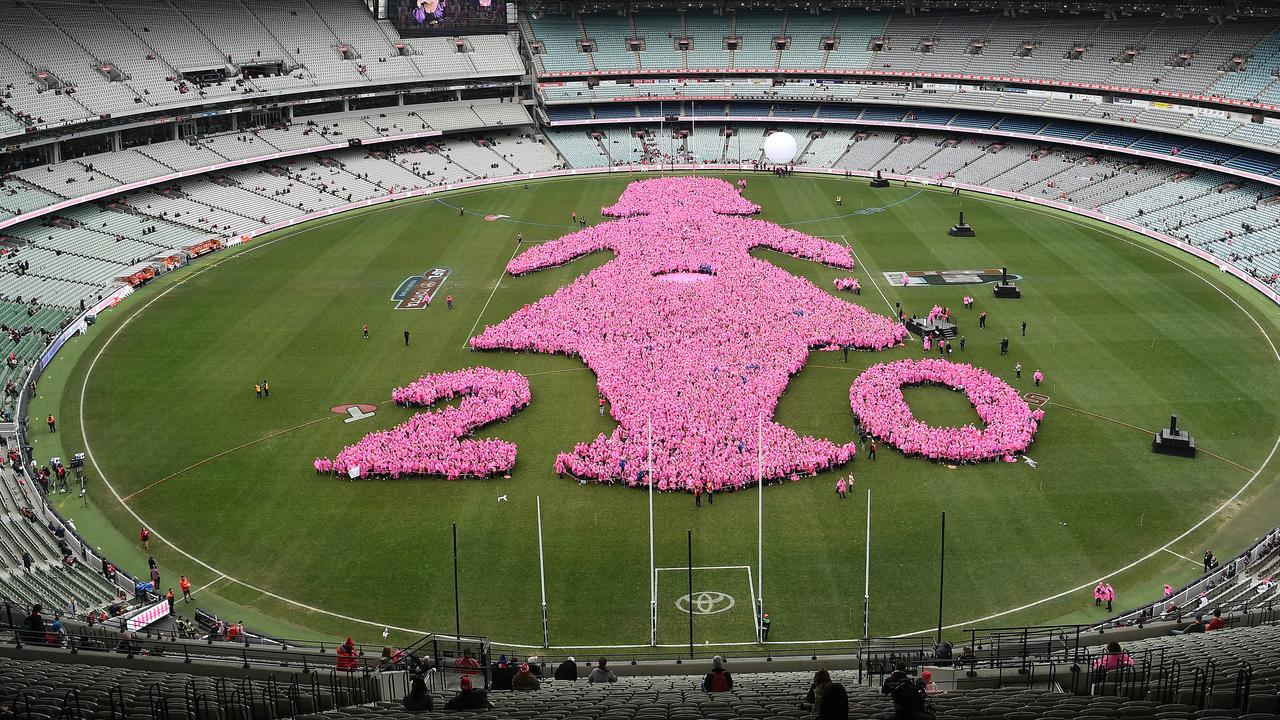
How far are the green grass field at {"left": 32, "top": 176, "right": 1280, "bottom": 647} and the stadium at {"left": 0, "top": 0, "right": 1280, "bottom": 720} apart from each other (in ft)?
0.77

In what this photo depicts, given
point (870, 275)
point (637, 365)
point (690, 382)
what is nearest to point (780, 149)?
point (870, 275)

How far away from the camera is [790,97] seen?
112 m

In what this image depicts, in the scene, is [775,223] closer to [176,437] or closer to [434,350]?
[434,350]

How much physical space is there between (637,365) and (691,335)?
484cm

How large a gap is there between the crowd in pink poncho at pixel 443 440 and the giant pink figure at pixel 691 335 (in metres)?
3.39

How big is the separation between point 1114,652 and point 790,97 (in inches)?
3720

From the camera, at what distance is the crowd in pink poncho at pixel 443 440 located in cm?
4303

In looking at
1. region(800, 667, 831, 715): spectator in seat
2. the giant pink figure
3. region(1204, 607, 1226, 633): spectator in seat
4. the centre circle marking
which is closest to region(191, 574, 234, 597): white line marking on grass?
the giant pink figure

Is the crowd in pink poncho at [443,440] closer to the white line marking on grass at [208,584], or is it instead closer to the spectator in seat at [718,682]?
the white line marking on grass at [208,584]

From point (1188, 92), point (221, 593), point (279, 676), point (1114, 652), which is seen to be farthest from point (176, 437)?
point (1188, 92)

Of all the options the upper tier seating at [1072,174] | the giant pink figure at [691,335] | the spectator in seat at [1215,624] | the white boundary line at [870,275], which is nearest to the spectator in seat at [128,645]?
the giant pink figure at [691,335]

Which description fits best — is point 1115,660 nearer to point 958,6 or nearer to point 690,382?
point 690,382

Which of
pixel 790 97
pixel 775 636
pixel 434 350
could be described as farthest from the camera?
pixel 790 97

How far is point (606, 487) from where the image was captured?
137 feet
